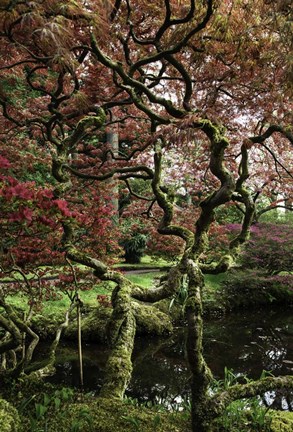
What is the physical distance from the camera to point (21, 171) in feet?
30.5

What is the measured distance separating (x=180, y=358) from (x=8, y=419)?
205 inches

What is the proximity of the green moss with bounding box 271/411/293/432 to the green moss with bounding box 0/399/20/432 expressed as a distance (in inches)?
75.7

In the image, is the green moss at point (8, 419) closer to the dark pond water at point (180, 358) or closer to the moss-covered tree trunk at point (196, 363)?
the moss-covered tree trunk at point (196, 363)

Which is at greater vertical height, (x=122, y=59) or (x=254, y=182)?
(x=122, y=59)

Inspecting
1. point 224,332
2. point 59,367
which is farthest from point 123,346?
point 224,332

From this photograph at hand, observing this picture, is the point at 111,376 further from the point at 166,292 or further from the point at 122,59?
the point at 122,59

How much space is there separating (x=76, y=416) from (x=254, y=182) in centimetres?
1274

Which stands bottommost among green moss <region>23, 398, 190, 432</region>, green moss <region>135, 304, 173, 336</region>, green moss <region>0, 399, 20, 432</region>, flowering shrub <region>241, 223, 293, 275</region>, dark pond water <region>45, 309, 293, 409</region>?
dark pond water <region>45, 309, 293, 409</region>

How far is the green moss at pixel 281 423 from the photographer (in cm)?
309

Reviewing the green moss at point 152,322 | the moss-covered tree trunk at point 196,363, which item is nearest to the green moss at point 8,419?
the moss-covered tree trunk at point 196,363

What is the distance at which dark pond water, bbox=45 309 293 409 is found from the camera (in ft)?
20.0

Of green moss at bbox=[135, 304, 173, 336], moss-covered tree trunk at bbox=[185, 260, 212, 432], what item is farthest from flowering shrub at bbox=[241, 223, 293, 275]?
moss-covered tree trunk at bbox=[185, 260, 212, 432]

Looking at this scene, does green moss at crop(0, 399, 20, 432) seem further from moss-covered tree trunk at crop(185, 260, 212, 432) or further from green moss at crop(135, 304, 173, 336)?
green moss at crop(135, 304, 173, 336)

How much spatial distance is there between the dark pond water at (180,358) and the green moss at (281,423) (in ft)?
7.81
